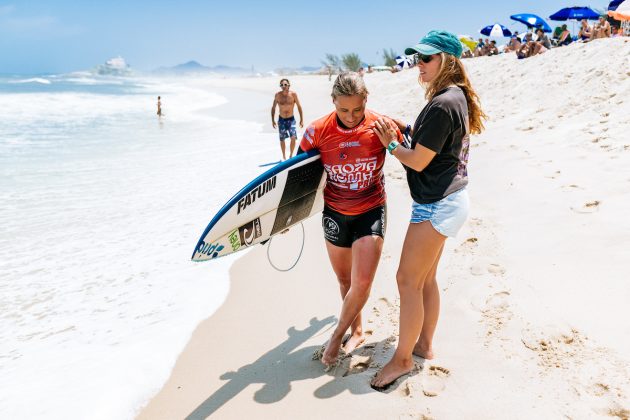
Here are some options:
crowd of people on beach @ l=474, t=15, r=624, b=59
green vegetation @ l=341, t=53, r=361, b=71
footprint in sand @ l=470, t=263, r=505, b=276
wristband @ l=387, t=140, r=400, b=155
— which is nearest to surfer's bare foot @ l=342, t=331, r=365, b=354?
footprint in sand @ l=470, t=263, r=505, b=276

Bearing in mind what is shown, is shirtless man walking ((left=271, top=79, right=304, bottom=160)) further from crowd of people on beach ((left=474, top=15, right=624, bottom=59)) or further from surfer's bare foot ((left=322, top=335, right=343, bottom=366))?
crowd of people on beach ((left=474, top=15, right=624, bottom=59))

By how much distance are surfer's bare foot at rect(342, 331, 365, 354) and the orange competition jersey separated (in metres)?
0.80

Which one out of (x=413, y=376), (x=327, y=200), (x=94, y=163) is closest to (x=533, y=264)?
(x=413, y=376)

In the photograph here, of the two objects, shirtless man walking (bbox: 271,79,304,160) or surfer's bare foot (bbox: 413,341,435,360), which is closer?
surfer's bare foot (bbox: 413,341,435,360)

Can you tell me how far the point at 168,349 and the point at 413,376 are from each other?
63.0 inches

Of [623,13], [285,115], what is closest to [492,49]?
[623,13]

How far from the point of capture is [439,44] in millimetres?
2105

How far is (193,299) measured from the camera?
12.3 ft

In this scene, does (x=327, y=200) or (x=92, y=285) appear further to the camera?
(x=92, y=285)

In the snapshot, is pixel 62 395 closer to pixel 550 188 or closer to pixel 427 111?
pixel 427 111

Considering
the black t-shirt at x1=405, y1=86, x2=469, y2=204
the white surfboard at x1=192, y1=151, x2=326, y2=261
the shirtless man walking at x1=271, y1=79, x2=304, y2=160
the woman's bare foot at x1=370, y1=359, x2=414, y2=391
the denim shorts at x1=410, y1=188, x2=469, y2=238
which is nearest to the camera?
the black t-shirt at x1=405, y1=86, x2=469, y2=204

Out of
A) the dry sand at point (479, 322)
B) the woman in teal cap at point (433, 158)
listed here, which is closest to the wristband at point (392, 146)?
the woman in teal cap at point (433, 158)

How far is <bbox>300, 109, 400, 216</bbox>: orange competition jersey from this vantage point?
8.25ft

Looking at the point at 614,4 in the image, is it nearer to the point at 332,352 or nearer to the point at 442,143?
the point at 442,143
